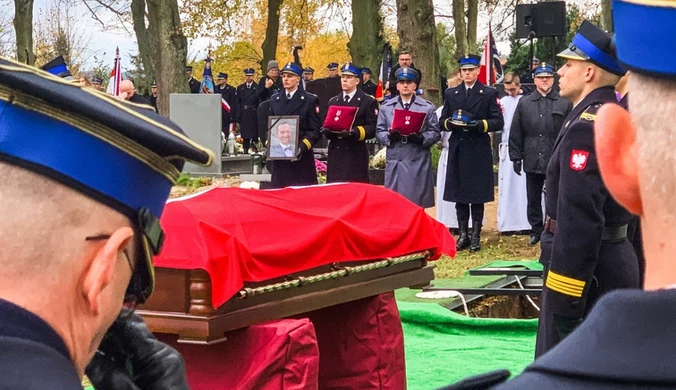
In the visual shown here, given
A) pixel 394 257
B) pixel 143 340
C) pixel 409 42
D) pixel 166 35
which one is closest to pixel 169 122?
pixel 143 340

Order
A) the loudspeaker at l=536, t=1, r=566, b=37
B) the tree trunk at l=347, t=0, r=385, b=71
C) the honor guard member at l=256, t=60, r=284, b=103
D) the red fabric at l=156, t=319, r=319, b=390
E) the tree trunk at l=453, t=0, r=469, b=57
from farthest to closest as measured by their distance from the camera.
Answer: the tree trunk at l=453, t=0, r=469, b=57 < the tree trunk at l=347, t=0, r=385, b=71 < the honor guard member at l=256, t=60, r=284, b=103 < the loudspeaker at l=536, t=1, r=566, b=37 < the red fabric at l=156, t=319, r=319, b=390

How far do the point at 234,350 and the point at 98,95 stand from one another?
2491mm

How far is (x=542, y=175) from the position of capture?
434 inches

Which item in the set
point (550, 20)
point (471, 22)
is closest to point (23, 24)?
point (471, 22)

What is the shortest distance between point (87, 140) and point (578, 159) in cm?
306

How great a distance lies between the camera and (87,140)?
1.40 m

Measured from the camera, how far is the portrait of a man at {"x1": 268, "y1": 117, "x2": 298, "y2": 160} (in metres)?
11.3

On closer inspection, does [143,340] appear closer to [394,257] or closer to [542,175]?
[394,257]

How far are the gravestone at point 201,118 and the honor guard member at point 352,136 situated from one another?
218 inches

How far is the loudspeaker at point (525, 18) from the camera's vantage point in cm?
1522

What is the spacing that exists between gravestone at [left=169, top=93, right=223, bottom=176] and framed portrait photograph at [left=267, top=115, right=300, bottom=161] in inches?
214

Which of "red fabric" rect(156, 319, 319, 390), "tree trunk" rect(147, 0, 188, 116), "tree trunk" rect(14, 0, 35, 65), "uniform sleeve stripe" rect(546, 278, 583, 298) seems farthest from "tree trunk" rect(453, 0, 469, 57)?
"red fabric" rect(156, 319, 319, 390)

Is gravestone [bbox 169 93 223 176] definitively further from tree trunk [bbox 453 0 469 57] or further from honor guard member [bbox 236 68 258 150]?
tree trunk [bbox 453 0 469 57]

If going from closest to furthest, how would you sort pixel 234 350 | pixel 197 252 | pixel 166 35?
pixel 197 252, pixel 234 350, pixel 166 35
